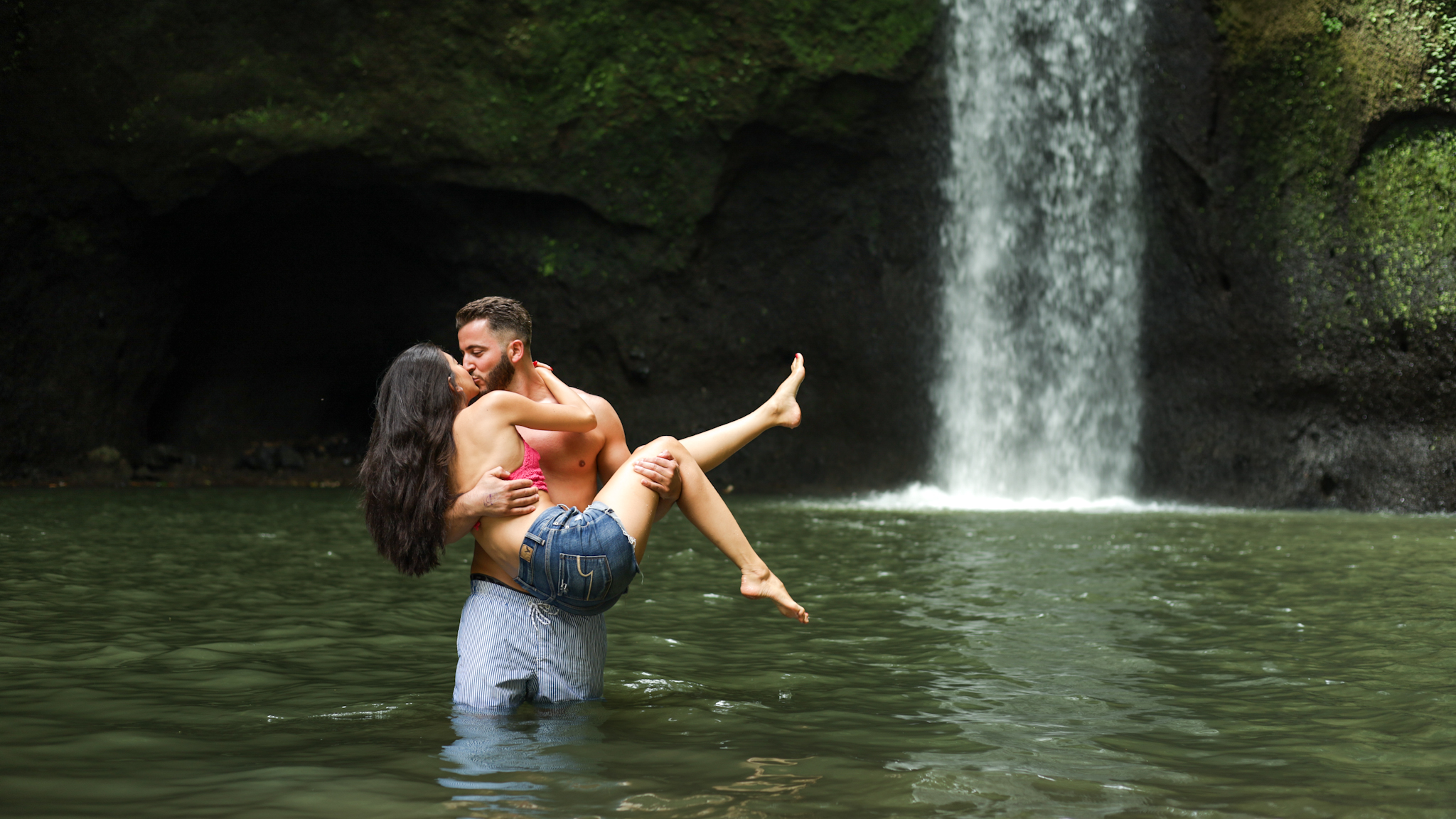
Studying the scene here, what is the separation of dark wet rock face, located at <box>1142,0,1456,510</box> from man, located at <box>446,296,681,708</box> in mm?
13708

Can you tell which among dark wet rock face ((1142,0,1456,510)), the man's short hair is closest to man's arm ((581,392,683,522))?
the man's short hair

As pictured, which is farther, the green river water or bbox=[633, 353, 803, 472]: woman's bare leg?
bbox=[633, 353, 803, 472]: woman's bare leg

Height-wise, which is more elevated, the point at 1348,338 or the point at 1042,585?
the point at 1348,338

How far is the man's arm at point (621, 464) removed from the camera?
3967mm

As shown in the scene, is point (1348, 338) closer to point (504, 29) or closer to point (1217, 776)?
point (504, 29)

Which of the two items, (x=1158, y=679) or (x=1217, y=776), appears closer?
(x=1217, y=776)

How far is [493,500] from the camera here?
3.82 meters

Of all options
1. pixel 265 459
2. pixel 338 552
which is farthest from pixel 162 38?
pixel 338 552

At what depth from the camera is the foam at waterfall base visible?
13805 mm

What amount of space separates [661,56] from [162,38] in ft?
21.4

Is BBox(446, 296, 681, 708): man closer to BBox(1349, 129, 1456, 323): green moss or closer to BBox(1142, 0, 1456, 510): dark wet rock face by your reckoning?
BBox(1142, 0, 1456, 510): dark wet rock face

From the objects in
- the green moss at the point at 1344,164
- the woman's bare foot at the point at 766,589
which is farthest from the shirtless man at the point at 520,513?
the green moss at the point at 1344,164

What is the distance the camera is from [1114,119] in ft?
56.8

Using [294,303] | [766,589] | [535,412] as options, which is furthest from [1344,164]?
[294,303]
